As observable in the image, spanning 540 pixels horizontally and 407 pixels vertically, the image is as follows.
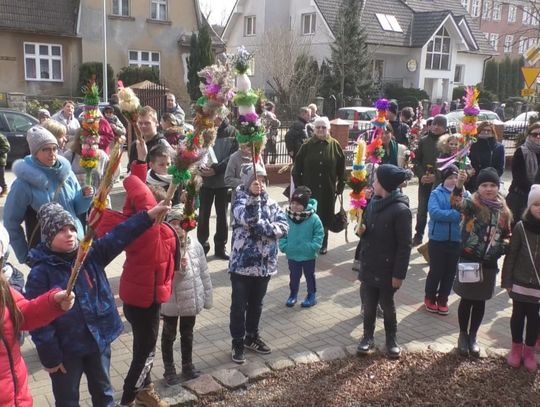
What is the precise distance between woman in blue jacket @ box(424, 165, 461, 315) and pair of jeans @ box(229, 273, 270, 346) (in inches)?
94.0

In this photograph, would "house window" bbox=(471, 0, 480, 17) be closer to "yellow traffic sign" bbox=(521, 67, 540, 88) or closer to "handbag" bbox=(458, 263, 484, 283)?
"yellow traffic sign" bbox=(521, 67, 540, 88)

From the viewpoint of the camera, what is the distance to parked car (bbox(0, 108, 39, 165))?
1532 cm

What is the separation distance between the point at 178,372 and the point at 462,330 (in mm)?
2708

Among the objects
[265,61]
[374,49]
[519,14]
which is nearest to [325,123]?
[265,61]

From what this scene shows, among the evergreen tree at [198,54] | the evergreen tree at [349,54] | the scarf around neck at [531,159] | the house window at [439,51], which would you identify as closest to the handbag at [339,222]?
the scarf around neck at [531,159]

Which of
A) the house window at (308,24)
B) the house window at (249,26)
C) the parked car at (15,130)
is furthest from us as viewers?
the house window at (249,26)

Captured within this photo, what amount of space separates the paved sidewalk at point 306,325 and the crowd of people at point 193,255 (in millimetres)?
233

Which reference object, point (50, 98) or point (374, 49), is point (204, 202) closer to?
point (50, 98)

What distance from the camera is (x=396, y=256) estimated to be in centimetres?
499

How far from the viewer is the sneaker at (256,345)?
5192 millimetres

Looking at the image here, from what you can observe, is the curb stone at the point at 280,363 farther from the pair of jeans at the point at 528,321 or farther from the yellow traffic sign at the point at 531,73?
the yellow traffic sign at the point at 531,73

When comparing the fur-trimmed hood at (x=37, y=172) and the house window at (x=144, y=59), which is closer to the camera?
the fur-trimmed hood at (x=37, y=172)

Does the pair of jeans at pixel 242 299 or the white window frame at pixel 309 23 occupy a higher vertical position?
the white window frame at pixel 309 23

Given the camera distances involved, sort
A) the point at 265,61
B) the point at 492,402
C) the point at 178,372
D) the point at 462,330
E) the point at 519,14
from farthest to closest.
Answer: the point at 519,14
the point at 265,61
the point at 462,330
the point at 178,372
the point at 492,402
